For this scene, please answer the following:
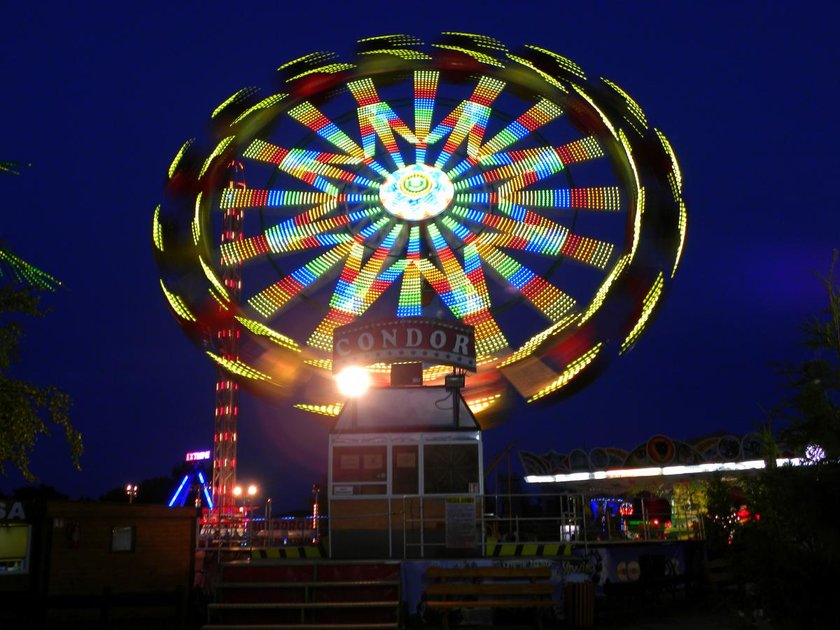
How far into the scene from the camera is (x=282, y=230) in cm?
2303

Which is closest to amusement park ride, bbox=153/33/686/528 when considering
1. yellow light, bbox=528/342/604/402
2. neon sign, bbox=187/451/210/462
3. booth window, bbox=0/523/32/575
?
yellow light, bbox=528/342/604/402

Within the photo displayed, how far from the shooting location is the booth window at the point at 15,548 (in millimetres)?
13984

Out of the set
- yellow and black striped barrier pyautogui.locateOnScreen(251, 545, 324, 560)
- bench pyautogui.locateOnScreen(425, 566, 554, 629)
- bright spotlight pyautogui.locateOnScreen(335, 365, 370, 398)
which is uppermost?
bright spotlight pyautogui.locateOnScreen(335, 365, 370, 398)

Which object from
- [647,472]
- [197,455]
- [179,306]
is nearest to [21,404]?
[179,306]

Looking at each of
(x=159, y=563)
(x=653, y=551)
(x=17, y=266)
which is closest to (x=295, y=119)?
(x=159, y=563)

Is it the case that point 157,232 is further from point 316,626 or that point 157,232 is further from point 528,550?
point 316,626

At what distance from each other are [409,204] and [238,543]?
10.1 metres

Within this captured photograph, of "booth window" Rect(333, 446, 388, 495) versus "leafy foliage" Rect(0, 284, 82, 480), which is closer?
"leafy foliage" Rect(0, 284, 82, 480)

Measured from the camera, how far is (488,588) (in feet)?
34.5

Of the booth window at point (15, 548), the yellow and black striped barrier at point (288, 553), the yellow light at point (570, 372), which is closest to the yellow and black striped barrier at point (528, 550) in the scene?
the yellow and black striped barrier at point (288, 553)

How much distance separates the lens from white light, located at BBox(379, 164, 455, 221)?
23453 mm

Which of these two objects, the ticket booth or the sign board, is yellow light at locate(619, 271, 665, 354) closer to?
the ticket booth

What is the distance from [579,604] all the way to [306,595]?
3.81 metres

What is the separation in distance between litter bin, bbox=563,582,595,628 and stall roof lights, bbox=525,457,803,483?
48.6 feet
